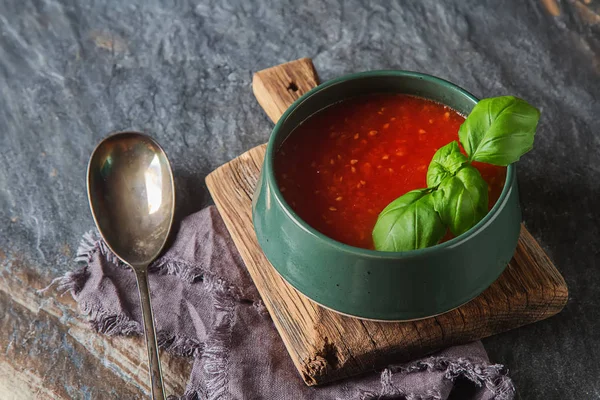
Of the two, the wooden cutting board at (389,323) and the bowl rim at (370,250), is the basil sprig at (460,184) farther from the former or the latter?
the wooden cutting board at (389,323)

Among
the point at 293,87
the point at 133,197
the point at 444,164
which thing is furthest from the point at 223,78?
the point at 444,164

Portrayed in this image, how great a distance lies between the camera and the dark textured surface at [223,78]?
194 centimetres

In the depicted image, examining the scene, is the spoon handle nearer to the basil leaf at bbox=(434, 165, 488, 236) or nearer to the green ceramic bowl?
the green ceramic bowl

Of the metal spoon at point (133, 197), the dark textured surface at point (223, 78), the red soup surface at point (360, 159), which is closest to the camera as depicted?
the red soup surface at point (360, 159)

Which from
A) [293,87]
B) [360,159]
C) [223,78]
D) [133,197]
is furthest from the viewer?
[223,78]

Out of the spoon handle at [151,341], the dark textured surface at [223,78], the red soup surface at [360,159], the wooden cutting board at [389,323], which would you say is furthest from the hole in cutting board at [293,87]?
the spoon handle at [151,341]

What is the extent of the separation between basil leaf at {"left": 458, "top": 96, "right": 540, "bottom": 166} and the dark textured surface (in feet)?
1.58

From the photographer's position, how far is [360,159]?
156 cm

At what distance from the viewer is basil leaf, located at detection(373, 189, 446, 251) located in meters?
1.37

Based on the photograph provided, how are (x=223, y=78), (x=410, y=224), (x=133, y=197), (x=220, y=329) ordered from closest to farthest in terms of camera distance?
(x=410, y=224) < (x=220, y=329) < (x=133, y=197) < (x=223, y=78)

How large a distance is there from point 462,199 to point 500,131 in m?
0.15

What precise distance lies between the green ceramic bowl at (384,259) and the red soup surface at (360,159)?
4 cm

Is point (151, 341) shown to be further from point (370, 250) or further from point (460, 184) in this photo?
point (460, 184)

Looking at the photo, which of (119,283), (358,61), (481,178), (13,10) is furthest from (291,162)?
(13,10)
